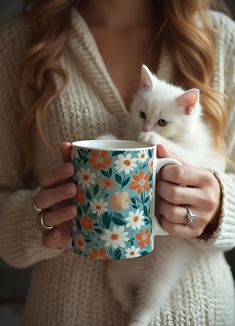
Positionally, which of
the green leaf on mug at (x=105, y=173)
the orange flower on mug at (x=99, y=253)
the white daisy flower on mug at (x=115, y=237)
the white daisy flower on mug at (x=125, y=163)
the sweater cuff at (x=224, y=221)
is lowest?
the sweater cuff at (x=224, y=221)

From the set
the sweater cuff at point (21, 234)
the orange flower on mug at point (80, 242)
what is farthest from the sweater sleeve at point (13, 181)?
the orange flower on mug at point (80, 242)

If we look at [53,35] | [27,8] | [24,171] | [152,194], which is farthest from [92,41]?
[152,194]

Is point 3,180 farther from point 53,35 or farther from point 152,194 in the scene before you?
point 152,194

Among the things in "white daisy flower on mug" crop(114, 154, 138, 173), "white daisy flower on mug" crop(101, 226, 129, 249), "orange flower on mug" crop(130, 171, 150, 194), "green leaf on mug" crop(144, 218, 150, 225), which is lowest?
"white daisy flower on mug" crop(101, 226, 129, 249)

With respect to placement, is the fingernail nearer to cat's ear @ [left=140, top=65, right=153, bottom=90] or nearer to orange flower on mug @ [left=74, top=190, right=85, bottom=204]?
orange flower on mug @ [left=74, top=190, right=85, bottom=204]

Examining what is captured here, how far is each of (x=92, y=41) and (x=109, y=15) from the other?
0.11m

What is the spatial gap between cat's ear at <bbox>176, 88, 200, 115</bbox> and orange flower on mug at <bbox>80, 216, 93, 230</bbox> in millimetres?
312

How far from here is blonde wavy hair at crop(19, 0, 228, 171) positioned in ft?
2.90

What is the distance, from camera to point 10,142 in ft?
3.15

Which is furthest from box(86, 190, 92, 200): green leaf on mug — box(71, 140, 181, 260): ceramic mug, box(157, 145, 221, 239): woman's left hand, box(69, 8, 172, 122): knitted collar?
box(69, 8, 172, 122): knitted collar

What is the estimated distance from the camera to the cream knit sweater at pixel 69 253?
0.83 m

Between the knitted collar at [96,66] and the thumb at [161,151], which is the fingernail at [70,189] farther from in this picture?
the knitted collar at [96,66]

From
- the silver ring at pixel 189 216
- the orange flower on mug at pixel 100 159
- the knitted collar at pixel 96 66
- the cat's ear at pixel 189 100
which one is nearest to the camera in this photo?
the orange flower on mug at pixel 100 159

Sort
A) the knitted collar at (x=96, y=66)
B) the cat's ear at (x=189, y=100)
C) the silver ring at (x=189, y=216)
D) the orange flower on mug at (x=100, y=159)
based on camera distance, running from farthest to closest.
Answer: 1. the knitted collar at (x=96, y=66)
2. the cat's ear at (x=189, y=100)
3. the silver ring at (x=189, y=216)
4. the orange flower on mug at (x=100, y=159)
